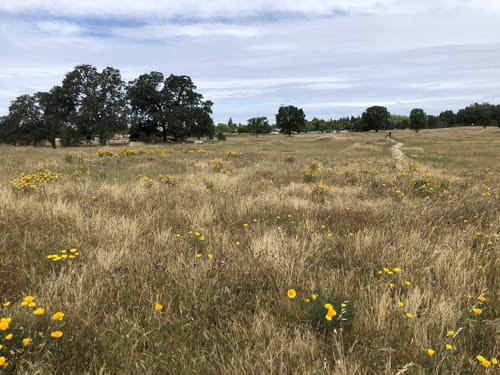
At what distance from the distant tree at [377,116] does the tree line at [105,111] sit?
7343 cm

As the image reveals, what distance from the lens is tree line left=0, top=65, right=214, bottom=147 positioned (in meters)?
51.7

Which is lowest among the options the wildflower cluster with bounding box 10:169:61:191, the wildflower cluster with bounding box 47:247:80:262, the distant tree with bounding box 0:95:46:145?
the wildflower cluster with bounding box 47:247:80:262

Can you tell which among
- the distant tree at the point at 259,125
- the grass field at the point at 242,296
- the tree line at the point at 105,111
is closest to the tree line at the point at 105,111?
the tree line at the point at 105,111

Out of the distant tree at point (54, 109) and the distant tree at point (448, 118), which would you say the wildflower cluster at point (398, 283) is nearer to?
the distant tree at point (54, 109)

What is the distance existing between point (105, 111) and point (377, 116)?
94.5 m

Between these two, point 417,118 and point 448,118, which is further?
point 448,118

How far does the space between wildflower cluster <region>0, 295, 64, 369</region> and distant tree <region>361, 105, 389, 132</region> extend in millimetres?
121287

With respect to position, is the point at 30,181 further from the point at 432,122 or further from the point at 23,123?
the point at 432,122

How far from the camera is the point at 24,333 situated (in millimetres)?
2115

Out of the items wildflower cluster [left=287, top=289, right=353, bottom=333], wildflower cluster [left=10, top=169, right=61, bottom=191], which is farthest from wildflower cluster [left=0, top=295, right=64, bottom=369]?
wildflower cluster [left=10, top=169, right=61, bottom=191]

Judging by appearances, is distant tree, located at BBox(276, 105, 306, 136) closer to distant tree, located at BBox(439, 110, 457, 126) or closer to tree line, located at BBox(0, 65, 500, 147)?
tree line, located at BBox(0, 65, 500, 147)

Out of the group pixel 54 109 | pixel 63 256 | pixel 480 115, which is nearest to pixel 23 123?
pixel 54 109

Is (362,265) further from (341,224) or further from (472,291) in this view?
(341,224)

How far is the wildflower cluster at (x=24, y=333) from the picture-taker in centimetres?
195
